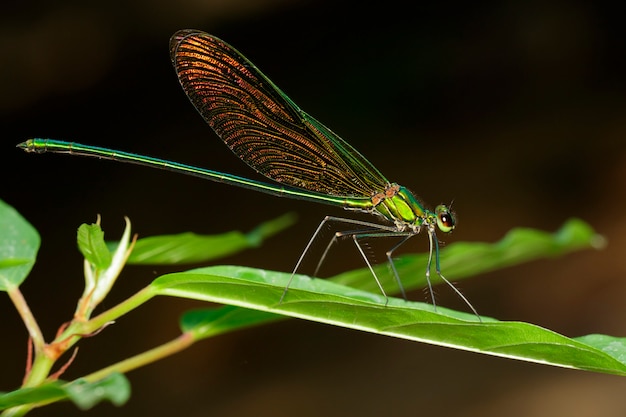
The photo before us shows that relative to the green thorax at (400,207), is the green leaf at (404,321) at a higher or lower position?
lower

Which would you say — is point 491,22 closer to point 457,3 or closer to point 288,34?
point 457,3

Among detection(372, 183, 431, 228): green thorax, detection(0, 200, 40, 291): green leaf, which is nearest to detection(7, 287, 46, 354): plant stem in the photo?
detection(0, 200, 40, 291): green leaf

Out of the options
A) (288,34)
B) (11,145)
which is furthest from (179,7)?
(11,145)

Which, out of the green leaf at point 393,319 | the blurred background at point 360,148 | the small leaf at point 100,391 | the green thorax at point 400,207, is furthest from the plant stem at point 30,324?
the blurred background at point 360,148

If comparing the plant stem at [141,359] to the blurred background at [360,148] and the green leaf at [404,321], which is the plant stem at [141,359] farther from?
the blurred background at [360,148]

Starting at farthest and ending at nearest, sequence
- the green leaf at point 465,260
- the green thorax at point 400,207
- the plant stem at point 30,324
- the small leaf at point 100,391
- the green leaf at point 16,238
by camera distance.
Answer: the green thorax at point 400,207 < the green leaf at point 465,260 < the green leaf at point 16,238 < the plant stem at point 30,324 < the small leaf at point 100,391

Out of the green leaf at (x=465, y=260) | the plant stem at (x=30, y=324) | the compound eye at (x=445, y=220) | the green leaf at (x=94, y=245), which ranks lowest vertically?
the plant stem at (x=30, y=324)
